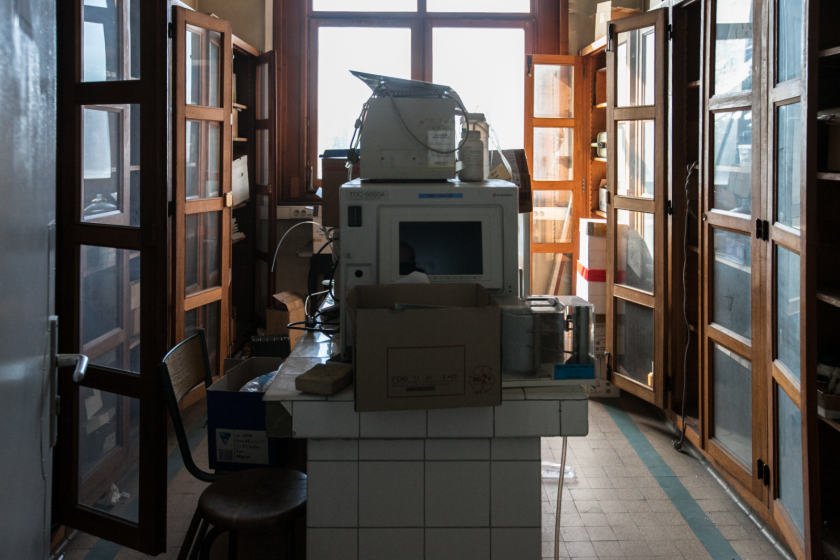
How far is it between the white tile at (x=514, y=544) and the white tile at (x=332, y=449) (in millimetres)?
404

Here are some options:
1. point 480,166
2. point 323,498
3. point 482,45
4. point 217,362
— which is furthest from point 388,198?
point 482,45

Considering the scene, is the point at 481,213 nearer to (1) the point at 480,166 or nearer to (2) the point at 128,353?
(1) the point at 480,166

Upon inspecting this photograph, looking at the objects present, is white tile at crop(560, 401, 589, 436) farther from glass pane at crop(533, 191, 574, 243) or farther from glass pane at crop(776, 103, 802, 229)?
glass pane at crop(533, 191, 574, 243)

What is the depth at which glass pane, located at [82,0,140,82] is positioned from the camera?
240 centimetres

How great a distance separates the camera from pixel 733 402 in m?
2.95

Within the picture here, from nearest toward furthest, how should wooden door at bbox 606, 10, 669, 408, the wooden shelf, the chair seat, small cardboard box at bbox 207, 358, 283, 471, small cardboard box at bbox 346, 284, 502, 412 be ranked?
small cardboard box at bbox 346, 284, 502, 412, the chair seat, the wooden shelf, small cardboard box at bbox 207, 358, 283, 471, wooden door at bbox 606, 10, 669, 408

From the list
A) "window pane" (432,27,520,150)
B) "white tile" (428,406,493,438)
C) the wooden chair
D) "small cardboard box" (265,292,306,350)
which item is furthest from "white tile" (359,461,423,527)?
"window pane" (432,27,520,150)

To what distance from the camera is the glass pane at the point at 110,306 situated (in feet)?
8.03

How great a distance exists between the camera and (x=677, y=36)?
3471mm

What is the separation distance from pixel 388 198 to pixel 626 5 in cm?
370

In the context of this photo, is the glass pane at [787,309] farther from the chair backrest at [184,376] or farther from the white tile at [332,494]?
the chair backrest at [184,376]

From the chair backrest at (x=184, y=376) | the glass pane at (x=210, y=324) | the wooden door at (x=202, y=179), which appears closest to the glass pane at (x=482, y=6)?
the wooden door at (x=202, y=179)

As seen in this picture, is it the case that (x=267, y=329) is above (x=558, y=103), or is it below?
below

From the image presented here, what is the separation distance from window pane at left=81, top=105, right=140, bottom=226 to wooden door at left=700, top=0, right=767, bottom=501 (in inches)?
84.4
